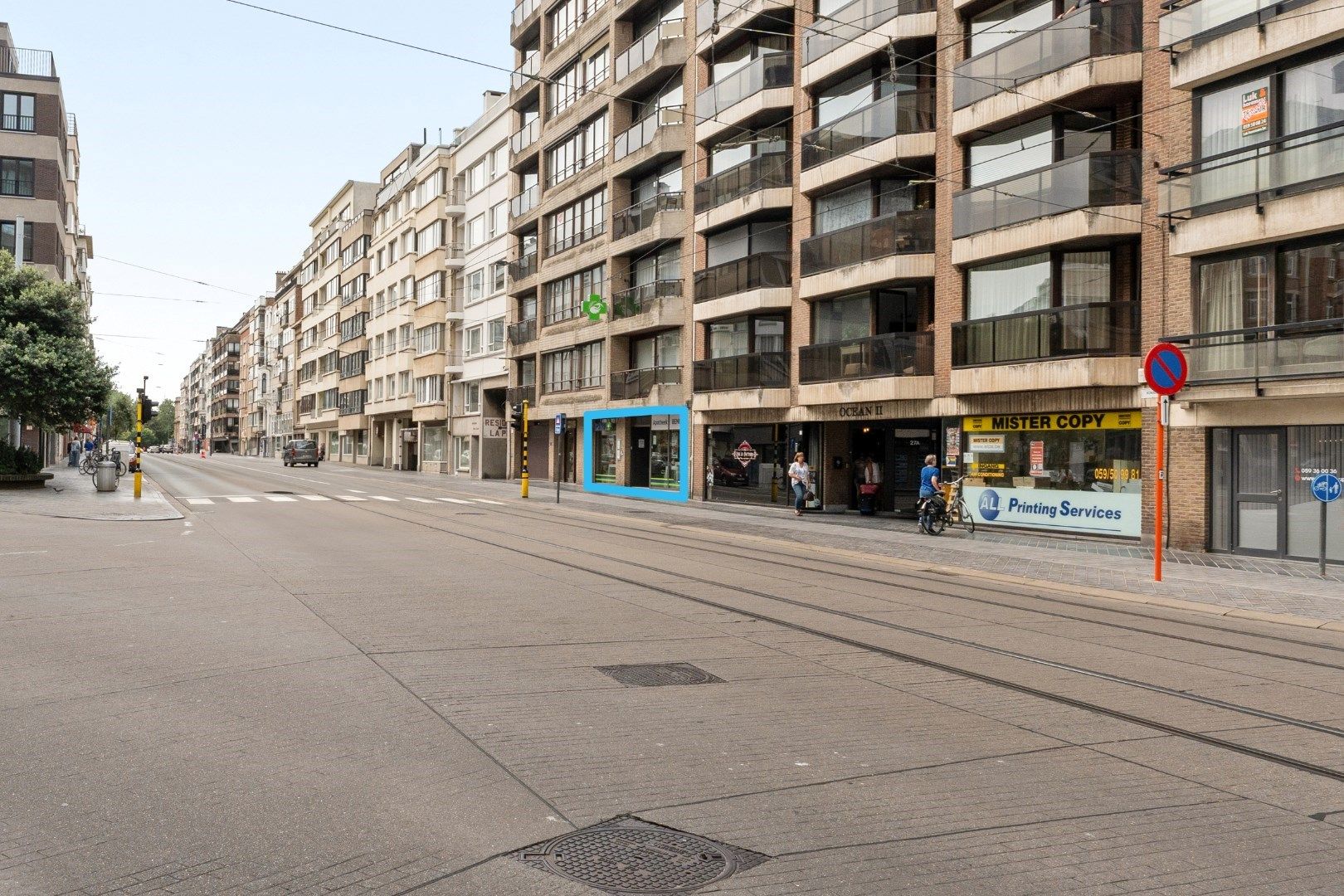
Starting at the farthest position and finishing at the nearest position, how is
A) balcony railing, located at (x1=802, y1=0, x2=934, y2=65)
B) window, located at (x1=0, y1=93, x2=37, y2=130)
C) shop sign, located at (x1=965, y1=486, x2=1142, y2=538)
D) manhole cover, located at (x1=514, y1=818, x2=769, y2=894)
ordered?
window, located at (x1=0, y1=93, x2=37, y2=130) < balcony railing, located at (x1=802, y1=0, x2=934, y2=65) < shop sign, located at (x1=965, y1=486, x2=1142, y2=538) < manhole cover, located at (x1=514, y1=818, x2=769, y2=894)

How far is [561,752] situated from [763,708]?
1.58 metres

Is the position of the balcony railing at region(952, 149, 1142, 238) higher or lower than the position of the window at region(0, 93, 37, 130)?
lower

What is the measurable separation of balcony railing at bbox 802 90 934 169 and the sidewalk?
18438 millimetres

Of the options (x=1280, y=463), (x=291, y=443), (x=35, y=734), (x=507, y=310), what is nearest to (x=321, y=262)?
(x=291, y=443)

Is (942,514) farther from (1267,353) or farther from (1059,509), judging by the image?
(1267,353)

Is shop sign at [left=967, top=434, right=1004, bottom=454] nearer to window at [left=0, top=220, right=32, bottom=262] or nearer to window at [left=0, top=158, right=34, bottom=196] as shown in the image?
window at [left=0, top=220, right=32, bottom=262]

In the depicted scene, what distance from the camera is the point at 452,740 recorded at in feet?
19.0

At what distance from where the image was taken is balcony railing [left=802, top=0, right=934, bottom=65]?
26.5 m

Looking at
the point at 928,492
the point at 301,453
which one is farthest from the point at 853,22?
the point at 301,453

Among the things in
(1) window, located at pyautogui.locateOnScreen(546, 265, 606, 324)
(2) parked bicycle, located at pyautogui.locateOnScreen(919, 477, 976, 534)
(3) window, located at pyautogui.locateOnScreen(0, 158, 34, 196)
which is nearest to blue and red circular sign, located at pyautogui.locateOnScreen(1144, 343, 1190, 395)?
(2) parked bicycle, located at pyautogui.locateOnScreen(919, 477, 976, 534)

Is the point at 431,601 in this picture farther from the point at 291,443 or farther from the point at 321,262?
the point at 321,262

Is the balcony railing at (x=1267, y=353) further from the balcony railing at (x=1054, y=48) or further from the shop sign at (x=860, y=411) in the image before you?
the shop sign at (x=860, y=411)

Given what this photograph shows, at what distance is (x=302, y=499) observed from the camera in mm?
30438

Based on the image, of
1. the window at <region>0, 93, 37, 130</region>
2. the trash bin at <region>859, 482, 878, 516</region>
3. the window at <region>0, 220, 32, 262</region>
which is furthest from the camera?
the window at <region>0, 93, 37, 130</region>
